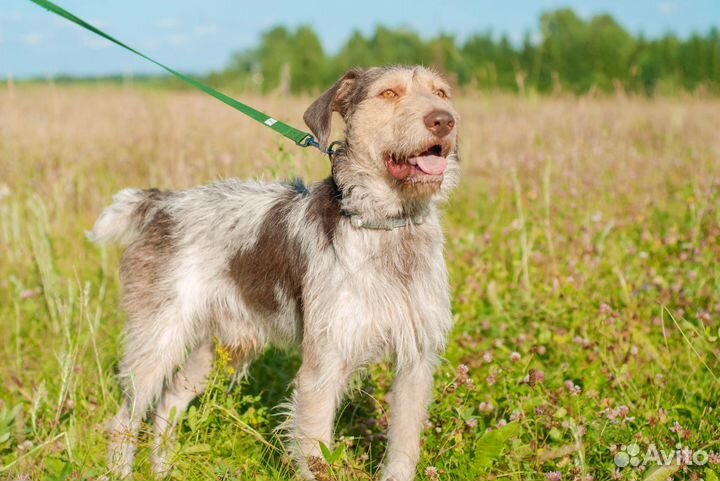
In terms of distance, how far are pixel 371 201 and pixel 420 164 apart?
303 millimetres

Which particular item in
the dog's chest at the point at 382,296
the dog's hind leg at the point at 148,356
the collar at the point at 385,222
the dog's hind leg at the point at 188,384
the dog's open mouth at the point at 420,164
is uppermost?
the dog's open mouth at the point at 420,164

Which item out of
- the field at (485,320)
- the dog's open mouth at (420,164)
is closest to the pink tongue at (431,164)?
the dog's open mouth at (420,164)

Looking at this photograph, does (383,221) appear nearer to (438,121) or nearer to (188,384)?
(438,121)

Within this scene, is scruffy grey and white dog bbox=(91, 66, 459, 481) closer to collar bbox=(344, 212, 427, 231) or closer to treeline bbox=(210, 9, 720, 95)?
collar bbox=(344, 212, 427, 231)

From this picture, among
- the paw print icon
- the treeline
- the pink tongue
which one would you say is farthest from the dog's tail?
the treeline

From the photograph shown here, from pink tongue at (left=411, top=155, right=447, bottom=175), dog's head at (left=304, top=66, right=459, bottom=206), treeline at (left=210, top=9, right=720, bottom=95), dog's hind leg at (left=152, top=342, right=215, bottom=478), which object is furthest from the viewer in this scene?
treeline at (left=210, top=9, right=720, bottom=95)

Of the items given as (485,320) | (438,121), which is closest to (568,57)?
(485,320)

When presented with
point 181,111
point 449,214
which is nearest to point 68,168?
point 181,111

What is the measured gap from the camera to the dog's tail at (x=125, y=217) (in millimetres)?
4250

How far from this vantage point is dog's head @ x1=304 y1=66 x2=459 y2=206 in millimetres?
3146

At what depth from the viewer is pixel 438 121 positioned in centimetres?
308

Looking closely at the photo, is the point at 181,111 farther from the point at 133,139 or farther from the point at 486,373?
the point at 486,373

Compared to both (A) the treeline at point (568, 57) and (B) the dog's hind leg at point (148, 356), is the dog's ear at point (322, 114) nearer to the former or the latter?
(B) the dog's hind leg at point (148, 356)

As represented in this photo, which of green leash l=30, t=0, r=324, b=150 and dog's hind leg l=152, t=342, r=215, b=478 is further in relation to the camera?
dog's hind leg l=152, t=342, r=215, b=478
